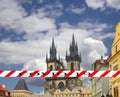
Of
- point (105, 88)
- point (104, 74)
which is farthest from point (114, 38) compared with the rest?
point (105, 88)

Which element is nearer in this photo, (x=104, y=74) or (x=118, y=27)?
(x=104, y=74)

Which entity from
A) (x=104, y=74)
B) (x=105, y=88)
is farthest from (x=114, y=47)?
(x=105, y=88)

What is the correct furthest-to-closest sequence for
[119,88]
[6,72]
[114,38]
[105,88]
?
[105,88], [114,38], [119,88], [6,72]

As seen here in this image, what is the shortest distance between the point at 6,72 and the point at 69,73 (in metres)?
2.15

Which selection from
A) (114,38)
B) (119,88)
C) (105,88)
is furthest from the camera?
(105,88)

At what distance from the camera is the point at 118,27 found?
45375 millimetres

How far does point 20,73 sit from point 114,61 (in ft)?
112

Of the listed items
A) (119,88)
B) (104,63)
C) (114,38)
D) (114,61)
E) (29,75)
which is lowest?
(29,75)

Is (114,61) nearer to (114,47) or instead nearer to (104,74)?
(114,47)

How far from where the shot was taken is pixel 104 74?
44.4 feet

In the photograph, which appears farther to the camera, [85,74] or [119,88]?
[119,88]

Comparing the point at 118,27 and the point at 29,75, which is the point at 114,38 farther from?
the point at 29,75

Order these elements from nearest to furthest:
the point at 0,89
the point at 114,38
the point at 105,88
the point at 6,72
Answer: the point at 6,72 < the point at 114,38 < the point at 105,88 < the point at 0,89

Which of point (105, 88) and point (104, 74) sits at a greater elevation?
point (105, 88)
